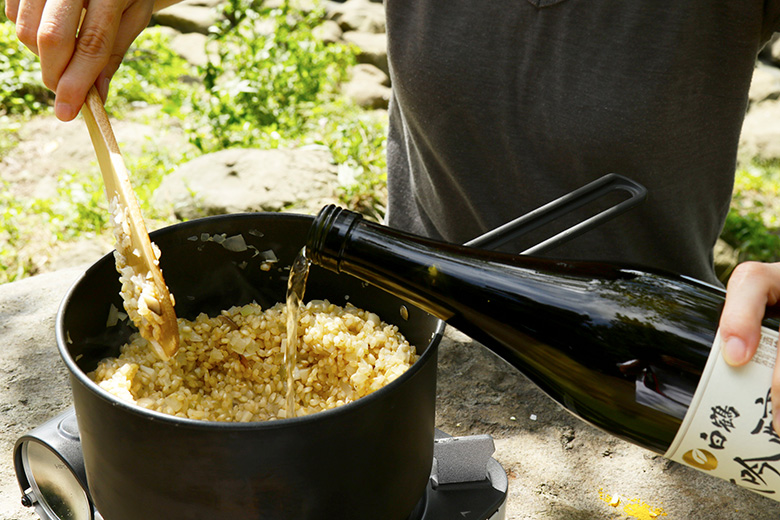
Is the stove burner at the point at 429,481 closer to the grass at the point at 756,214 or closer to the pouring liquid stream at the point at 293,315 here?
the pouring liquid stream at the point at 293,315

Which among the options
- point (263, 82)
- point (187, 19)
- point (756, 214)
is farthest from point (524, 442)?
point (187, 19)

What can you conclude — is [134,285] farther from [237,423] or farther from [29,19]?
[29,19]

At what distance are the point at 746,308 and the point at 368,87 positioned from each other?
3.64m

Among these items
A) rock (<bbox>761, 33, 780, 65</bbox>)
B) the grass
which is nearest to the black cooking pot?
the grass

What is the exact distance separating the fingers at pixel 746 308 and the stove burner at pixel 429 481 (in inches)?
15.4

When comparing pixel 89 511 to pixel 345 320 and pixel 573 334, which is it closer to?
pixel 345 320

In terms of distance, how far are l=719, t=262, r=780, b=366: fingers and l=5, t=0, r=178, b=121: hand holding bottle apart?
937 mm

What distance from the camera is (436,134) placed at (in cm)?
150

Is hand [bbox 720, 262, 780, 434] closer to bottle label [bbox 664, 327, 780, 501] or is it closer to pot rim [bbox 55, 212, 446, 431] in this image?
bottle label [bbox 664, 327, 780, 501]

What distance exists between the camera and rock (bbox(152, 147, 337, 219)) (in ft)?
9.47

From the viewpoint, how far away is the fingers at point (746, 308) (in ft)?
2.51

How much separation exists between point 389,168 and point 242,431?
46.0 inches

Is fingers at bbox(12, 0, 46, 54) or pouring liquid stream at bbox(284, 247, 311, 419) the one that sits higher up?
fingers at bbox(12, 0, 46, 54)

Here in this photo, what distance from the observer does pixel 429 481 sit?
1062 millimetres
